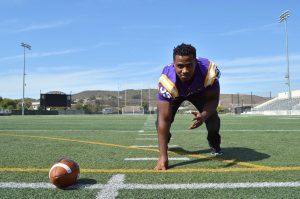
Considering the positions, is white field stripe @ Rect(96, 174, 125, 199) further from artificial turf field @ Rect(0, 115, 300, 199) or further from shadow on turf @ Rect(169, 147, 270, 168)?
shadow on turf @ Rect(169, 147, 270, 168)

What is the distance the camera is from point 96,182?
361 centimetres

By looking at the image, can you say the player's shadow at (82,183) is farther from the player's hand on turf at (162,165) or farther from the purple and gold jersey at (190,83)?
the purple and gold jersey at (190,83)

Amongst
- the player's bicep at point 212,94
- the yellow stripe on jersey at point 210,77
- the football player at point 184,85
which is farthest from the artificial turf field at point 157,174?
the yellow stripe on jersey at point 210,77

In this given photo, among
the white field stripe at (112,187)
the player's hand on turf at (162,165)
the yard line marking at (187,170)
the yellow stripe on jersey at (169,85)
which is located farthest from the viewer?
the yellow stripe on jersey at (169,85)

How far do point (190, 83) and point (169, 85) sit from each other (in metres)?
0.26

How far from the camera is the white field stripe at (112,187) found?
310 cm

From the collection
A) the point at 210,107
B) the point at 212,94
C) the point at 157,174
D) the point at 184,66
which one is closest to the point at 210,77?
the point at 212,94

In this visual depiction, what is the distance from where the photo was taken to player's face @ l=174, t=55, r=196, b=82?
430 centimetres

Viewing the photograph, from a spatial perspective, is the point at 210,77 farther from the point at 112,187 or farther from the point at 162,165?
the point at 112,187

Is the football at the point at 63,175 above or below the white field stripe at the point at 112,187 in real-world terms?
above

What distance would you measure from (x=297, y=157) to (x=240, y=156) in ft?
2.39

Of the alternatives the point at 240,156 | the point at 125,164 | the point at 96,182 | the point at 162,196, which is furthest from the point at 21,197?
the point at 240,156

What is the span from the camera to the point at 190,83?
4.61 m

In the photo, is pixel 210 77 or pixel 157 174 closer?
pixel 157 174
